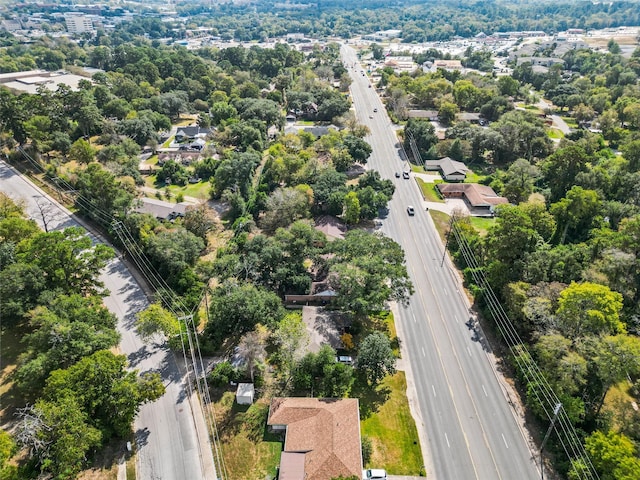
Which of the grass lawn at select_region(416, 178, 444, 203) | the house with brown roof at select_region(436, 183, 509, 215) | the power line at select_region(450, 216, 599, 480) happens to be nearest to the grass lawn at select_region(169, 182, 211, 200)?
the grass lawn at select_region(416, 178, 444, 203)

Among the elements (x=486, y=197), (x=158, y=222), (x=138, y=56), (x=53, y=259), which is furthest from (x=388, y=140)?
(x=138, y=56)

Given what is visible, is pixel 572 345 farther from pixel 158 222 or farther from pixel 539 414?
pixel 158 222

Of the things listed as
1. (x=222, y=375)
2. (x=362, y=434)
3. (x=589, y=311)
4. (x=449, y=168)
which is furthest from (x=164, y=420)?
(x=449, y=168)

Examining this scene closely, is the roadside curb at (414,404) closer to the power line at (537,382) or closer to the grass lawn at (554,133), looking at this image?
the power line at (537,382)

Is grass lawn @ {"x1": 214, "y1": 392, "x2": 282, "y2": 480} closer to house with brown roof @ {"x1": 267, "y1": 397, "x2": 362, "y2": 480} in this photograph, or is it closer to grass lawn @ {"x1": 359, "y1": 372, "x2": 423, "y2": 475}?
house with brown roof @ {"x1": 267, "y1": 397, "x2": 362, "y2": 480}

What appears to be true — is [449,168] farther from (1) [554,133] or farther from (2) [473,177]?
(1) [554,133]

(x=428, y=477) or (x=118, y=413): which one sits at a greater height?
(x=118, y=413)
